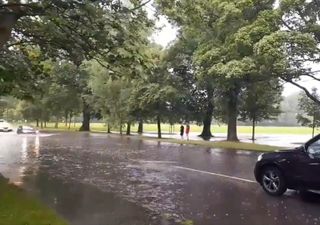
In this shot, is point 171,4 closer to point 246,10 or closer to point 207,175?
point 207,175

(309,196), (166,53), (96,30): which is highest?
(166,53)

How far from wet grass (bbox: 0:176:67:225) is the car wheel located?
4.98 m

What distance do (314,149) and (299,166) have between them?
0.47 m

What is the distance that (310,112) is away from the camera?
41.6 meters

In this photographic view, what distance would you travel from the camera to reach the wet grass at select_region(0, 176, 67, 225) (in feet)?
21.8

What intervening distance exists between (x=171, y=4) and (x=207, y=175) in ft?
16.9

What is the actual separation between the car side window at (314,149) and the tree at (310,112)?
3251 cm

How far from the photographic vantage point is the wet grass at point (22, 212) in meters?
6.64

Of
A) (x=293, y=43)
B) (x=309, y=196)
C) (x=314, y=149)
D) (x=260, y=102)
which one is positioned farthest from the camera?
(x=260, y=102)

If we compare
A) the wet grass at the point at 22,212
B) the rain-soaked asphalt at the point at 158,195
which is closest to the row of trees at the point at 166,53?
the wet grass at the point at 22,212

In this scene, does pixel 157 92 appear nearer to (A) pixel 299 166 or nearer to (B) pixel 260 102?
(B) pixel 260 102

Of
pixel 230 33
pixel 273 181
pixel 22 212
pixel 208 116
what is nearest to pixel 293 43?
pixel 230 33

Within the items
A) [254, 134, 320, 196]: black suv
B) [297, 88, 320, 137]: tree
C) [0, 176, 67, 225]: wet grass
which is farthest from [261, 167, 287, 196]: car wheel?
[297, 88, 320, 137]: tree

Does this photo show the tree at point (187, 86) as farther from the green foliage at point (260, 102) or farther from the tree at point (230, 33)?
the tree at point (230, 33)
